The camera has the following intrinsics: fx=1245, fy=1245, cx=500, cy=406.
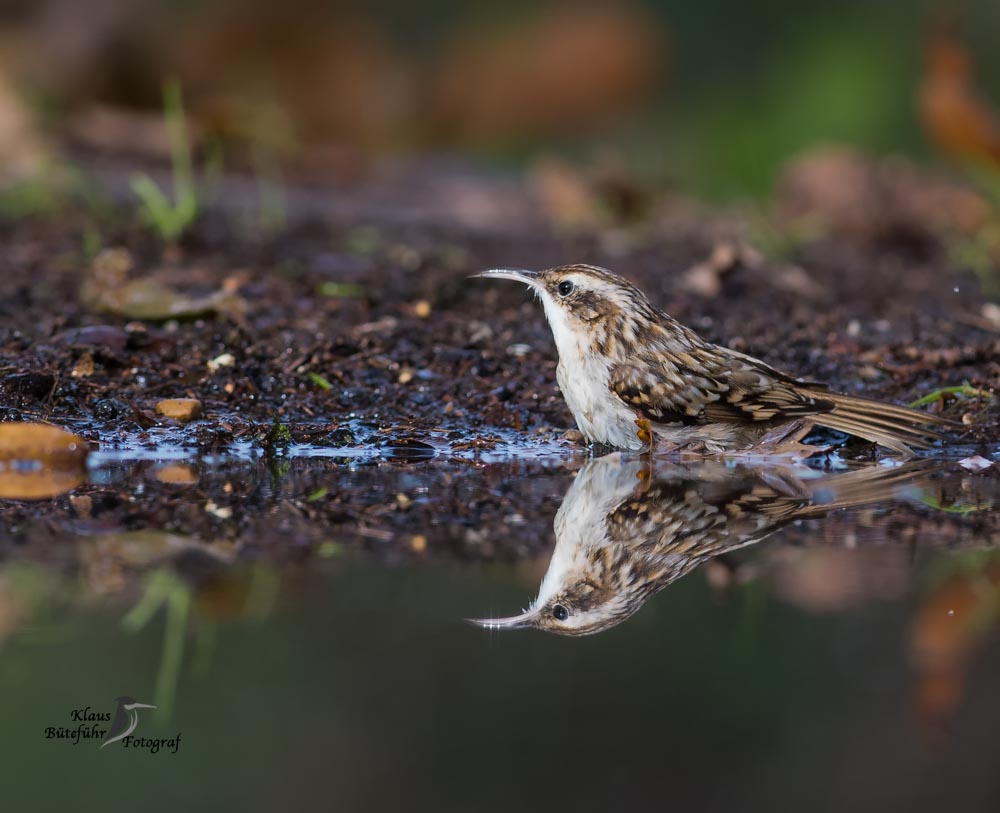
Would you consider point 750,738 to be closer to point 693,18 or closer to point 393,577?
point 393,577

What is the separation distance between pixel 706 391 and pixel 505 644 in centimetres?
244

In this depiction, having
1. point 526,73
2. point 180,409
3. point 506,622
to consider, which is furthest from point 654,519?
point 526,73

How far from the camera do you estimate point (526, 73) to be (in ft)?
53.5

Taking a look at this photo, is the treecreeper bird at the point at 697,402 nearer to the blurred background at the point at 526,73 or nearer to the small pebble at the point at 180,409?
the small pebble at the point at 180,409

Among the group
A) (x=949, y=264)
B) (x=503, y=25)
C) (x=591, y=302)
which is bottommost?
(x=591, y=302)

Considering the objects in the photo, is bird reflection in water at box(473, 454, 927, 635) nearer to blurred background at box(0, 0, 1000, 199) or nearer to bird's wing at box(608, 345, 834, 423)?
bird's wing at box(608, 345, 834, 423)

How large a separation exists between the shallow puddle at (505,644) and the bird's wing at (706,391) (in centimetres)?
86

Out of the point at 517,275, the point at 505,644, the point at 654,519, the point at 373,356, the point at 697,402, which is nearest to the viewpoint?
the point at 505,644

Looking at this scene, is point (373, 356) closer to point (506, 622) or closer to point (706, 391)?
point (706, 391)

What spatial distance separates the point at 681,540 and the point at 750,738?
118 centimetres

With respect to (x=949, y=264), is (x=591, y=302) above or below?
below

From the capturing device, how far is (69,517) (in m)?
3.57

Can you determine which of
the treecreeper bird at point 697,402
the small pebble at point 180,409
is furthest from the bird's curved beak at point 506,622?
the small pebble at point 180,409

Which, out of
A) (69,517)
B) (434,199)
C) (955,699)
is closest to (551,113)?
(434,199)
